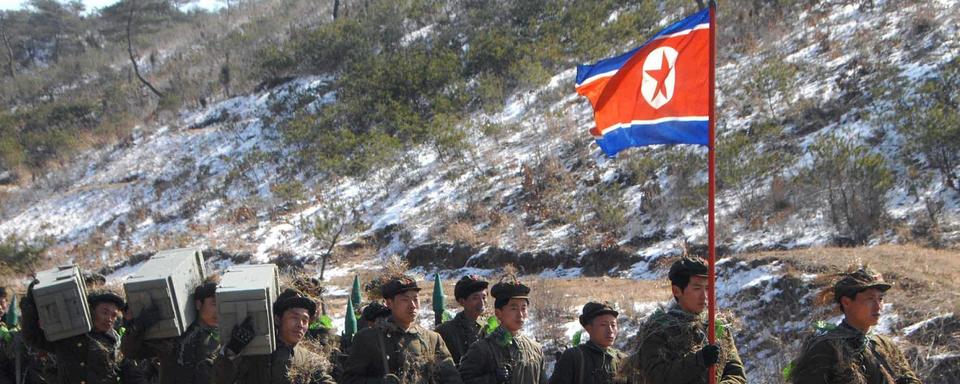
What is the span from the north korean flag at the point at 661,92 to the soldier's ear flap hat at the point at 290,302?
223cm

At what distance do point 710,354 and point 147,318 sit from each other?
3.38 metres

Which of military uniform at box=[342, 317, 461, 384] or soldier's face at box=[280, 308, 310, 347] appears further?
military uniform at box=[342, 317, 461, 384]

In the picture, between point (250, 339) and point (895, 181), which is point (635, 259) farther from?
point (250, 339)

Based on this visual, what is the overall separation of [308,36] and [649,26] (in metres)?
13.0

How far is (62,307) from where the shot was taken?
18.0ft

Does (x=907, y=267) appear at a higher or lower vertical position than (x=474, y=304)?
lower

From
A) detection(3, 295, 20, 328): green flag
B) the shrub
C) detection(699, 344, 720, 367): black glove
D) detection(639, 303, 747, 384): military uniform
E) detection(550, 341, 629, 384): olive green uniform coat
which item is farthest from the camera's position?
the shrub

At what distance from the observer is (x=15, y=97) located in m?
41.5

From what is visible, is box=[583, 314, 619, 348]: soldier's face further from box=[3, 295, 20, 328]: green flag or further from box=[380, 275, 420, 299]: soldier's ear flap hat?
box=[3, 295, 20, 328]: green flag

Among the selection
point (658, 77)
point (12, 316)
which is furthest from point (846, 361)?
point (12, 316)

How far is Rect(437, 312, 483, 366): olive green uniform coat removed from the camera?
6.21 metres

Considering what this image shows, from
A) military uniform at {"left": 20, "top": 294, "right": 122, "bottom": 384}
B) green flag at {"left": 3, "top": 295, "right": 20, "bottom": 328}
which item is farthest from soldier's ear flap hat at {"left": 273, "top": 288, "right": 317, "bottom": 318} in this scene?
green flag at {"left": 3, "top": 295, "right": 20, "bottom": 328}

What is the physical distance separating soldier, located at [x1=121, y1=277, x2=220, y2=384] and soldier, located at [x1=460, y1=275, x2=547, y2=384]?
174cm

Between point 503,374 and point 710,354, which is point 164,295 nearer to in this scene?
point 503,374
